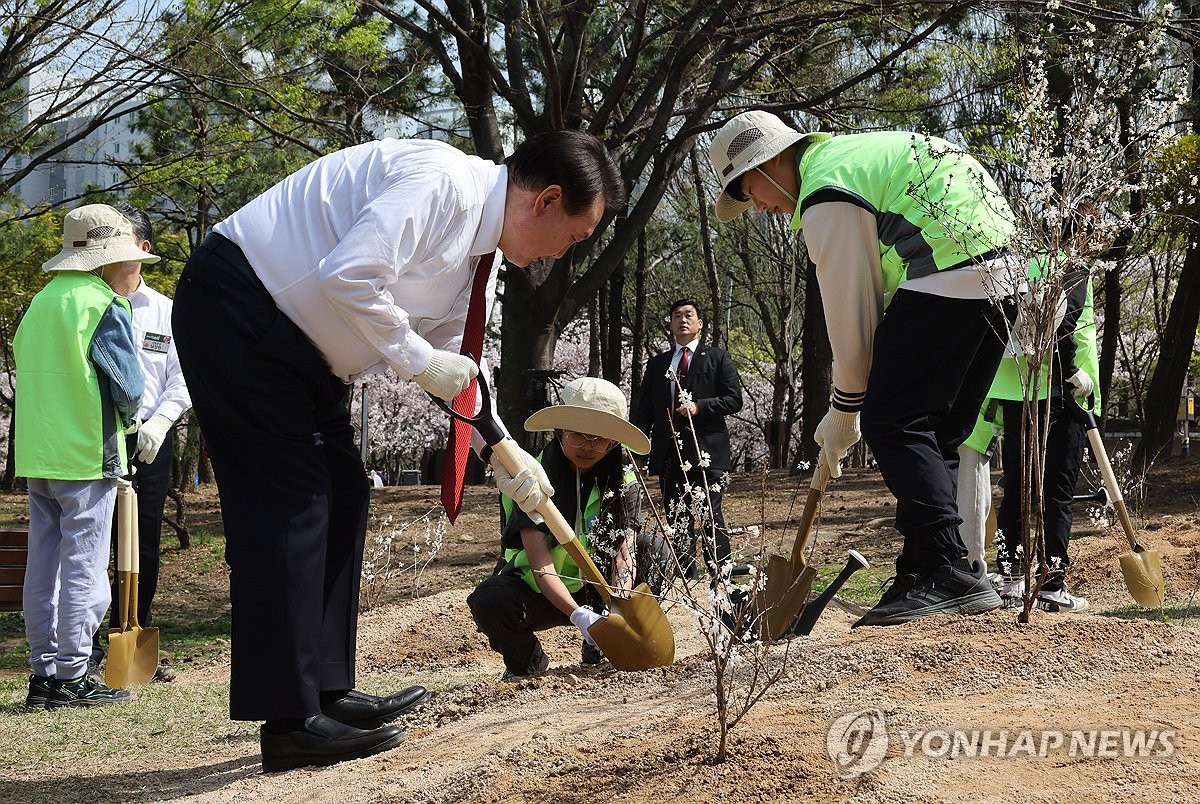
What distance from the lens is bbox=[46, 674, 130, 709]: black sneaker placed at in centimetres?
445

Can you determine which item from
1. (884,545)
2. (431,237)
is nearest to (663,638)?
(431,237)

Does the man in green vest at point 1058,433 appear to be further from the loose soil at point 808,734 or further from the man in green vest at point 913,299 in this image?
the man in green vest at point 913,299

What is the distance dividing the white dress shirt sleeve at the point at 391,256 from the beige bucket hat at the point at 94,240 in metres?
2.44

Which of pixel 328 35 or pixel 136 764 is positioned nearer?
pixel 136 764

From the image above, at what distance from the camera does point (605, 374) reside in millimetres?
18312

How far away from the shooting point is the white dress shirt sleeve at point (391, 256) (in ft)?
8.80

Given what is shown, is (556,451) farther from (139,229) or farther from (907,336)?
(139,229)

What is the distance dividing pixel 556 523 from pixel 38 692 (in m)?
2.44

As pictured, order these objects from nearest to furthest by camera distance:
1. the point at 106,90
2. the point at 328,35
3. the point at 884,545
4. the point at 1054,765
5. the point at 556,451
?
the point at 1054,765
the point at 556,451
the point at 884,545
the point at 106,90
the point at 328,35

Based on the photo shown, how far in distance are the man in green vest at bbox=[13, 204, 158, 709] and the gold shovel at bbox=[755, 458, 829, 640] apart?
2559mm

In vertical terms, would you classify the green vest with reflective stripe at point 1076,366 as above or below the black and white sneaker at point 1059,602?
above

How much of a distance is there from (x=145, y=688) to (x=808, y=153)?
11.0ft

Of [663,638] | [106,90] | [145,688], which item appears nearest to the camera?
[663,638]

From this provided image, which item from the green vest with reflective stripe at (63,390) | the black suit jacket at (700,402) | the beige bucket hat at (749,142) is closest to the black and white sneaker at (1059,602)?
the beige bucket hat at (749,142)
